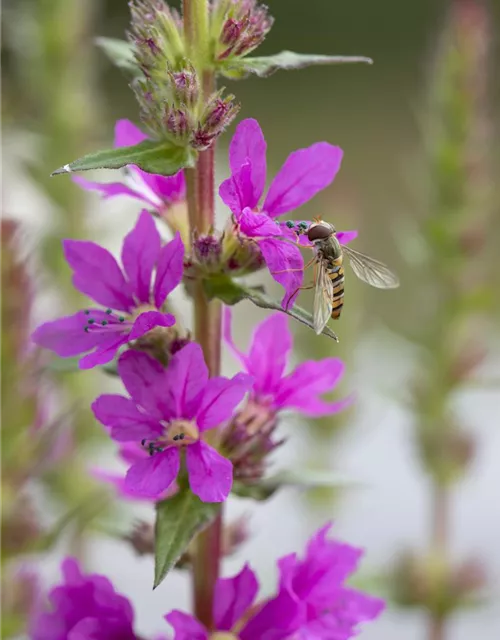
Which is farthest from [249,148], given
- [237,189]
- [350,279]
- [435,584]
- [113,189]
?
[350,279]

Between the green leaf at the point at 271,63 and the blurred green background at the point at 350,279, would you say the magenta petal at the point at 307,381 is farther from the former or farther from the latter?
the blurred green background at the point at 350,279

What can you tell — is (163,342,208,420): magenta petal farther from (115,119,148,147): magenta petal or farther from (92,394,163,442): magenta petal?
(115,119,148,147): magenta petal

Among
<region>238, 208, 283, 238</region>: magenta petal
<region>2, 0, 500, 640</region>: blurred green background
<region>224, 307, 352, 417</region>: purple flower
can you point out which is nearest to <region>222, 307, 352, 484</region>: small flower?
<region>224, 307, 352, 417</region>: purple flower

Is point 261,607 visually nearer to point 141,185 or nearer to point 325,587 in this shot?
point 325,587

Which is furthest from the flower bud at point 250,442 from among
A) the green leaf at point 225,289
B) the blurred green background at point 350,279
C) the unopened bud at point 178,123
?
the blurred green background at point 350,279

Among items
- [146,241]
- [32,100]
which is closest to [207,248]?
[146,241]
